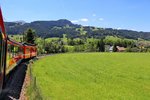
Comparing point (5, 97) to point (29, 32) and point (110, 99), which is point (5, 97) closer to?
point (110, 99)

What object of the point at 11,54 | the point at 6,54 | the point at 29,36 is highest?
the point at 6,54

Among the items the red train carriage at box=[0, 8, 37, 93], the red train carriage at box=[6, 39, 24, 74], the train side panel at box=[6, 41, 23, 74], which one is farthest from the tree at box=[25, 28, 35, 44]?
the train side panel at box=[6, 41, 23, 74]

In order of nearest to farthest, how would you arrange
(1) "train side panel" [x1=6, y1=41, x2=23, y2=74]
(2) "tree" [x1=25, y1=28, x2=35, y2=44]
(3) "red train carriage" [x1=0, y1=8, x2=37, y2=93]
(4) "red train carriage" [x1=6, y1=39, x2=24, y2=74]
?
1. (3) "red train carriage" [x1=0, y1=8, x2=37, y2=93]
2. (1) "train side panel" [x1=6, y1=41, x2=23, y2=74]
3. (4) "red train carriage" [x1=6, y1=39, x2=24, y2=74]
4. (2) "tree" [x1=25, y1=28, x2=35, y2=44]

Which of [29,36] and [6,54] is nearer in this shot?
[6,54]

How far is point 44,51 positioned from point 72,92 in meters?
115

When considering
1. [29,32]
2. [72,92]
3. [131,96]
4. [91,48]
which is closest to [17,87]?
[72,92]

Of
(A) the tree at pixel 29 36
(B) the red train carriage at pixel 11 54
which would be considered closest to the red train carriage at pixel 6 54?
(B) the red train carriage at pixel 11 54

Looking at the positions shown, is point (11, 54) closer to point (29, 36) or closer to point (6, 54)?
point (6, 54)

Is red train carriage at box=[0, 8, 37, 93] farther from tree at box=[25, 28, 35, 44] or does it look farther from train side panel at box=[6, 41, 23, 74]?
tree at box=[25, 28, 35, 44]

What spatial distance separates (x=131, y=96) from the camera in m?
25.4

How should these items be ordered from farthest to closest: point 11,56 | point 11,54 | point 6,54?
point 11,54, point 11,56, point 6,54

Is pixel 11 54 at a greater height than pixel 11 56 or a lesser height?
greater

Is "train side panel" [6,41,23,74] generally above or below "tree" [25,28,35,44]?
above

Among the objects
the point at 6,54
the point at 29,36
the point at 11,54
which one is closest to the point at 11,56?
the point at 11,54
